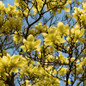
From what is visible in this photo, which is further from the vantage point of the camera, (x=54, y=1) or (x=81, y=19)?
(x=54, y=1)

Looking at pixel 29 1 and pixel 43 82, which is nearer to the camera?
pixel 43 82

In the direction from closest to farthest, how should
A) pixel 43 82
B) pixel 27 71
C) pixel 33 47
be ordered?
pixel 33 47 → pixel 43 82 → pixel 27 71

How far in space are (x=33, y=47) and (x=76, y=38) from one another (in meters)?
0.56

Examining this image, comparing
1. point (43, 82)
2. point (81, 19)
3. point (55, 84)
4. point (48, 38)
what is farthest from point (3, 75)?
point (81, 19)

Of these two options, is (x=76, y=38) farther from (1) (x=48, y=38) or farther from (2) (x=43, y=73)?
(2) (x=43, y=73)

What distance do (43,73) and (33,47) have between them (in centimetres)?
107

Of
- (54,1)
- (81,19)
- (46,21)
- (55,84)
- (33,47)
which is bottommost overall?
(55,84)

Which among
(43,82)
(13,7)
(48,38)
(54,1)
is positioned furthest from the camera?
(13,7)

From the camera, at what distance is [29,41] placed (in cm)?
185

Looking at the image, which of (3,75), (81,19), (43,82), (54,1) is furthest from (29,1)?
(3,75)

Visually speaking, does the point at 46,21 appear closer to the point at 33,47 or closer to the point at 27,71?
the point at 27,71

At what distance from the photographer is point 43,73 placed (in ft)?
9.29

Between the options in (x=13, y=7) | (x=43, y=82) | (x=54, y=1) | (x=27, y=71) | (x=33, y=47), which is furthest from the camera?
(x=13, y=7)

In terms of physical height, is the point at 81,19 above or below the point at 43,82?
above
